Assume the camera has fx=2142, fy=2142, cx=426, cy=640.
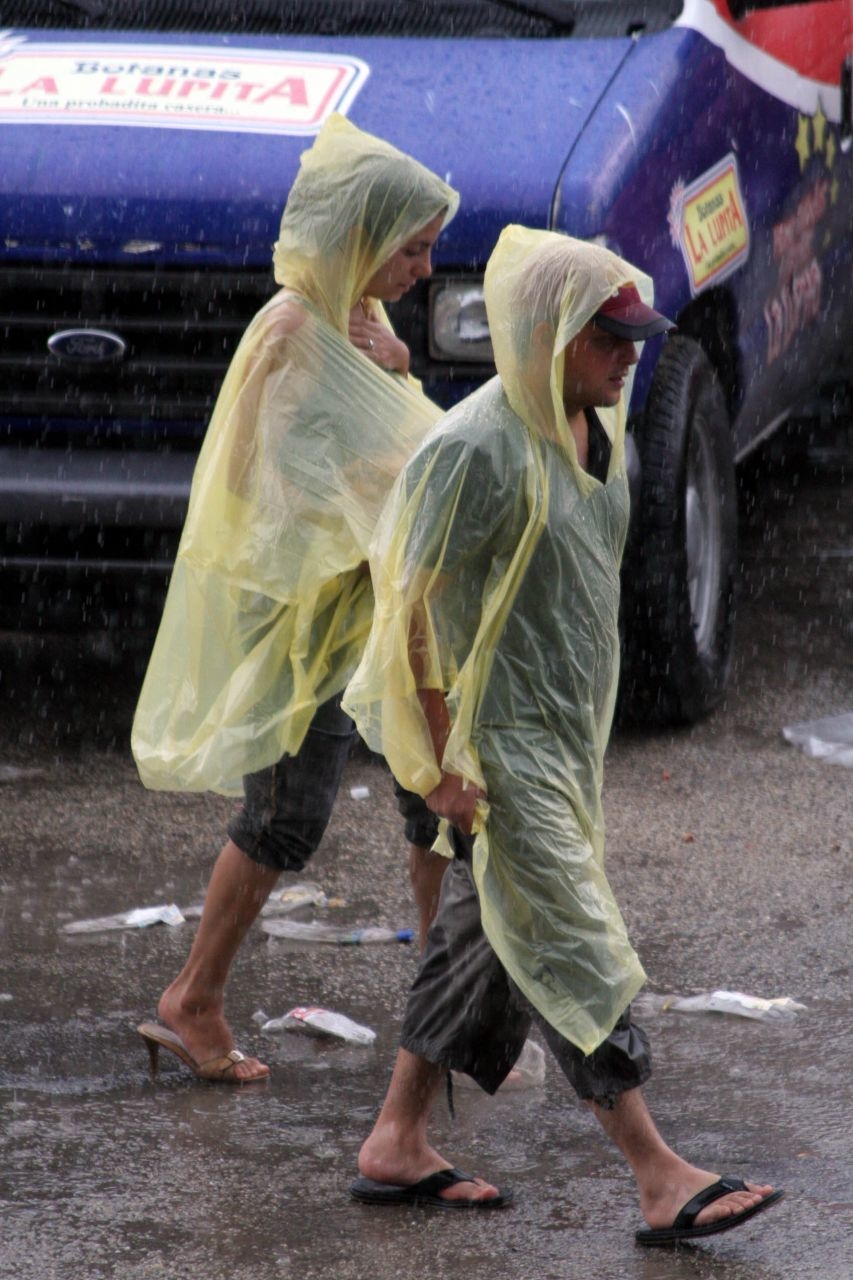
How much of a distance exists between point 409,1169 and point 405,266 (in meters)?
1.63

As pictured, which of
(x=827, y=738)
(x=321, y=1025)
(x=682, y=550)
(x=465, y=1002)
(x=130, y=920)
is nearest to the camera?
(x=465, y=1002)

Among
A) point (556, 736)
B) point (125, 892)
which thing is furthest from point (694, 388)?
point (556, 736)

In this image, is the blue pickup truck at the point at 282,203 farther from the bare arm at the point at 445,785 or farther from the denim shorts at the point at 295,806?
the bare arm at the point at 445,785

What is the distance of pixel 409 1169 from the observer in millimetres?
3449

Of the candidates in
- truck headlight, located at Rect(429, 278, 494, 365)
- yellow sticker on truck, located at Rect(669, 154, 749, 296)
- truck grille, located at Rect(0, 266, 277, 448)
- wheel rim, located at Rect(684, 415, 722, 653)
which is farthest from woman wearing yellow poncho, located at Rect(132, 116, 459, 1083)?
wheel rim, located at Rect(684, 415, 722, 653)

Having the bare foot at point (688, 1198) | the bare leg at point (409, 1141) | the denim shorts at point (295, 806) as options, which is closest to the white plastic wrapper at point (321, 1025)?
the denim shorts at point (295, 806)

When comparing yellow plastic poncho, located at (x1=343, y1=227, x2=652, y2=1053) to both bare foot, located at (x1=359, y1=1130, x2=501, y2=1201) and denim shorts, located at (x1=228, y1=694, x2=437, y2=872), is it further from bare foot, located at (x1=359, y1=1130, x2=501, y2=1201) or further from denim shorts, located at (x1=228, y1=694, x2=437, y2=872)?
denim shorts, located at (x1=228, y1=694, x2=437, y2=872)

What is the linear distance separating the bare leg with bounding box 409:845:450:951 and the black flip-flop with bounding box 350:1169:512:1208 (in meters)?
0.63

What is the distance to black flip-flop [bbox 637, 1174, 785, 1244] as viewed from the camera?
3246 mm

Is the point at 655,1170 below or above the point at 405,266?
below

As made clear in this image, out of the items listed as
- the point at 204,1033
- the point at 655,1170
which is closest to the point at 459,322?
the point at 204,1033

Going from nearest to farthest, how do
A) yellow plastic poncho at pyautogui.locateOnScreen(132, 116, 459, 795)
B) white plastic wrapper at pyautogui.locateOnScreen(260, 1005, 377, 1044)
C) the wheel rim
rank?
yellow plastic poncho at pyautogui.locateOnScreen(132, 116, 459, 795), white plastic wrapper at pyautogui.locateOnScreen(260, 1005, 377, 1044), the wheel rim

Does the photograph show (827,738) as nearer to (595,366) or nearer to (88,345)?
(88,345)

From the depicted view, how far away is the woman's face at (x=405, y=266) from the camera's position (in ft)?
13.0
